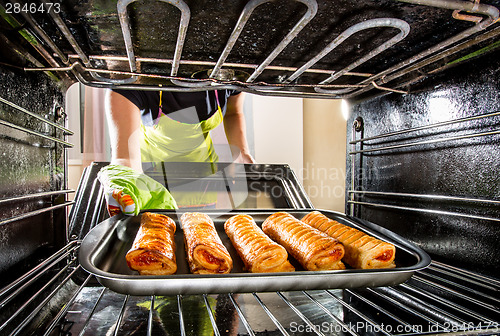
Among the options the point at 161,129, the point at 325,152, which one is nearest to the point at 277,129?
the point at 325,152

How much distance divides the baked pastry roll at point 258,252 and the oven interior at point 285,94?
0.12 metres

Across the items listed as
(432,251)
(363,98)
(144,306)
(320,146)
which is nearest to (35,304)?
(144,306)

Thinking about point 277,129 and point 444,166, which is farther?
point 277,129

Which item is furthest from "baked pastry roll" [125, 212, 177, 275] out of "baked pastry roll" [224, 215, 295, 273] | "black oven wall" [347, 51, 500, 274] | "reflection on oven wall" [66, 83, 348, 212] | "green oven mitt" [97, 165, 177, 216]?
"reflection on oven wall" [66, 83, 348, 212]

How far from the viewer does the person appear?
1.62 metres

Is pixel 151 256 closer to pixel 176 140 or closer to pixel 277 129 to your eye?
pixel 176 140

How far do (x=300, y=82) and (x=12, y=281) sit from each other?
1.15 metres

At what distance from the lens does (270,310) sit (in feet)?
3.31

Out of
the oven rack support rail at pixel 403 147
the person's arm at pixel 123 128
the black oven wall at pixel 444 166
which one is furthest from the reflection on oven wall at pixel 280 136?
the black oven wall at pixel 444 166

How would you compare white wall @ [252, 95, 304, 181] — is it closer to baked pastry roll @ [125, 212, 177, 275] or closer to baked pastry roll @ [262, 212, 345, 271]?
baked pastry roll @ [262, 212, 345, 271]

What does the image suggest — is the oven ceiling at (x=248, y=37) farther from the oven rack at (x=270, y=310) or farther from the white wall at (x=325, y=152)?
the white wall at (x=325, y=152)

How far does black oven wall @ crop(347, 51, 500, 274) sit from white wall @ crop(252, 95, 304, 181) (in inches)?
123

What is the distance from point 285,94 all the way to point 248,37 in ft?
1.53

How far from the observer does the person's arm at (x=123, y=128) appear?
6.98 ft
